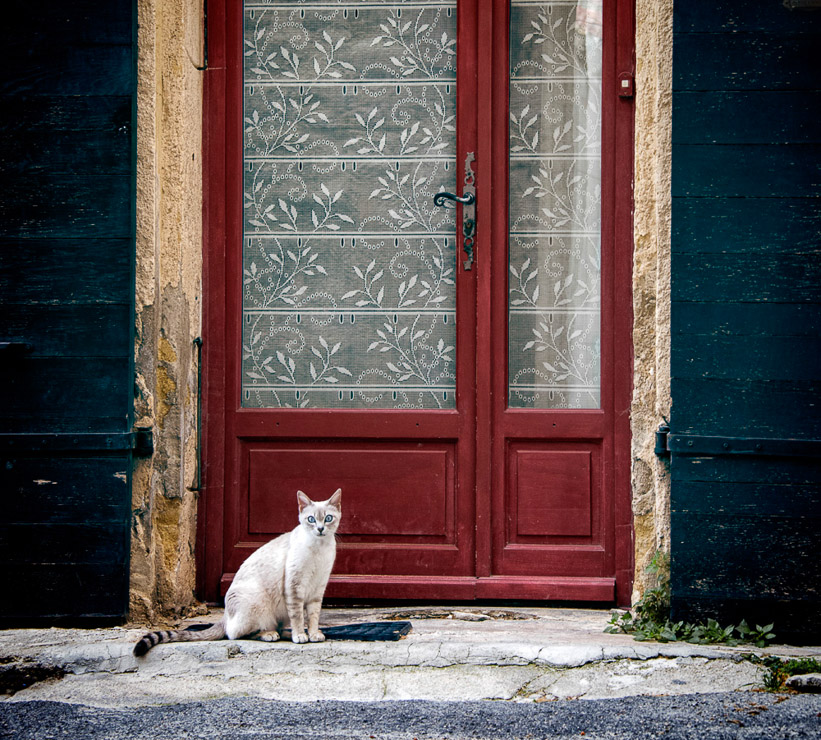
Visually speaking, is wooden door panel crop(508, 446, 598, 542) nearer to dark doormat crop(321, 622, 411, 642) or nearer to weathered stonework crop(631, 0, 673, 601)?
weathered stonework crop(631, 0, 673, 601)

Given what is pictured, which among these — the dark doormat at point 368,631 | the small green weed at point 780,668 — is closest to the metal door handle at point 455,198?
the dark doormat at point 368,631

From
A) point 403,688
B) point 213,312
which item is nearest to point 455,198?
point 213,312

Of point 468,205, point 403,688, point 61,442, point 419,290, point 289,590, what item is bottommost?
point 403,688

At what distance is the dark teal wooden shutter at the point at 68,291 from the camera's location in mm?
3408

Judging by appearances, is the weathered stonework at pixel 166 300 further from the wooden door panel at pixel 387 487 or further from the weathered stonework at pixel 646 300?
the weathered stonework at pixel 646 300

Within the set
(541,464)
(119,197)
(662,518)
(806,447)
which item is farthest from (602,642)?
(119,197)

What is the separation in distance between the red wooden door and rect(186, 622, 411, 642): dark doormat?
370 millimetres

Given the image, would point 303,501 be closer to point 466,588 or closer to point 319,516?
point 319,516

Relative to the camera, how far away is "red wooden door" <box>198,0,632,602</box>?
376 cm

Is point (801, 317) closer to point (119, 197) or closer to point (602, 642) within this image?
point (602, 642)

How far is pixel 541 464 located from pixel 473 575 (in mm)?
590

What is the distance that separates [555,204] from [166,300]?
1777mm

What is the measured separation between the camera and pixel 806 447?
10.6 ft

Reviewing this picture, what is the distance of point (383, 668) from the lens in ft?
9.96
